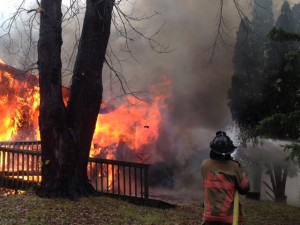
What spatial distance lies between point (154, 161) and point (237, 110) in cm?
418

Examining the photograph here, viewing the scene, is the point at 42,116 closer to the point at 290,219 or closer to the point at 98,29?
the point at 98,29

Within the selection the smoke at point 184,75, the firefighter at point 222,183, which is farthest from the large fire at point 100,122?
the firefighter at point 222,183

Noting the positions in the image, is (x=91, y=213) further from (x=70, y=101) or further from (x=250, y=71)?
(x=250, y=71)

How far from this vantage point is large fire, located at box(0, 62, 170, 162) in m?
16.0

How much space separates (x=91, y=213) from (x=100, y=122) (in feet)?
30.5

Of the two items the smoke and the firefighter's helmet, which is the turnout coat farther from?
the smoke

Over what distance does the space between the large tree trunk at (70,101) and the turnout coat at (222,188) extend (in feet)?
14.9

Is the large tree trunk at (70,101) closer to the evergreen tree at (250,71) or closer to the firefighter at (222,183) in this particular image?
the firefighter at (222,183)

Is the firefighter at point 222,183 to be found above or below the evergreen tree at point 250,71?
below

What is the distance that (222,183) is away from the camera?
12.9 ft

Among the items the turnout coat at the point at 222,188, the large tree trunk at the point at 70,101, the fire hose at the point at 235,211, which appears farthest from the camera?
the large tree trunk at the point at 70,101

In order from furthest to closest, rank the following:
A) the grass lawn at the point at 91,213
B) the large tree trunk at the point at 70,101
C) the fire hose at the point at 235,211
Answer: the large tree trunk at the point at 70,101, the grass lawn at the point at 91,213, the fire hose at the point at 235,211

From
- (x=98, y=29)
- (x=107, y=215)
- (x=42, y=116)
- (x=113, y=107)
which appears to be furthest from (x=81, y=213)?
(x=113, y=107)

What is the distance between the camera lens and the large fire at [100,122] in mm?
16016
